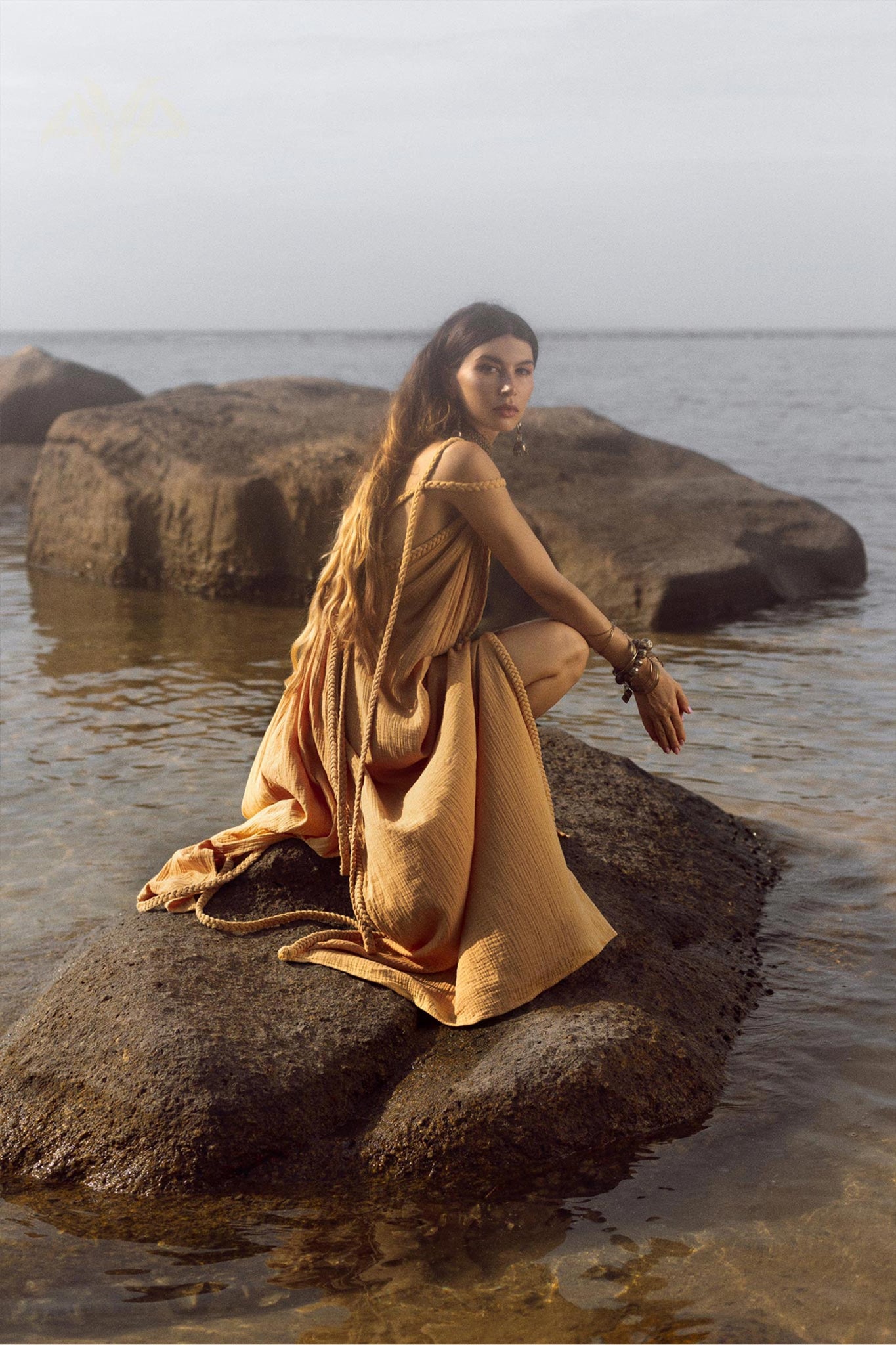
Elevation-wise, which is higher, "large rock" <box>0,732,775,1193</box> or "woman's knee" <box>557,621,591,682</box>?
"woman's knee" <box>557,621,591,682</box>

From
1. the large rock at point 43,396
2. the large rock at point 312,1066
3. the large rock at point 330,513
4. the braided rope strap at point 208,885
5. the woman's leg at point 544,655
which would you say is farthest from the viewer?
the large rock at point 43,396

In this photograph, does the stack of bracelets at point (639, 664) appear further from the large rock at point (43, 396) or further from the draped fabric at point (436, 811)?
the large rock at point (43, 396)

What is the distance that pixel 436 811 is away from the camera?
3389 millimetres

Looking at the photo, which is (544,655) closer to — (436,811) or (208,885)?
(436,811)

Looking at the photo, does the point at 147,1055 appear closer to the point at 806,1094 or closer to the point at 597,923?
the point at 597,923

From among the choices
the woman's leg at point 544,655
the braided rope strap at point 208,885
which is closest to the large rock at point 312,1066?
the braided rope strap at point 208,885

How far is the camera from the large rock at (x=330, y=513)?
9.54 metres

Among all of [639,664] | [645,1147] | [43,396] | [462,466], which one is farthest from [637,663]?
[43,396]

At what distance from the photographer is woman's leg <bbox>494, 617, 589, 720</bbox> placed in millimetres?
3631

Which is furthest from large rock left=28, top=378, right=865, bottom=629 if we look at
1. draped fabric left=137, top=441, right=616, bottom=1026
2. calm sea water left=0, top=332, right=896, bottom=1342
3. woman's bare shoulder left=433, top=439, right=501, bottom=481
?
woman's bare shoulder left=433, top=439, right=501, bottom=481

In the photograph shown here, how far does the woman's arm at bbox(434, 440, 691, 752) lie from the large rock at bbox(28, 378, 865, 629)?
5522 mm

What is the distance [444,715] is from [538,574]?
46cm

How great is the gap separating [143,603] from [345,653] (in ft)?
21.9

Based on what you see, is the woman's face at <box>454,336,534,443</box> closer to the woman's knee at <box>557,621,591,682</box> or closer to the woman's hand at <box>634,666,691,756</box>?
the woman's knee at <box>557,621,591,682</box>
